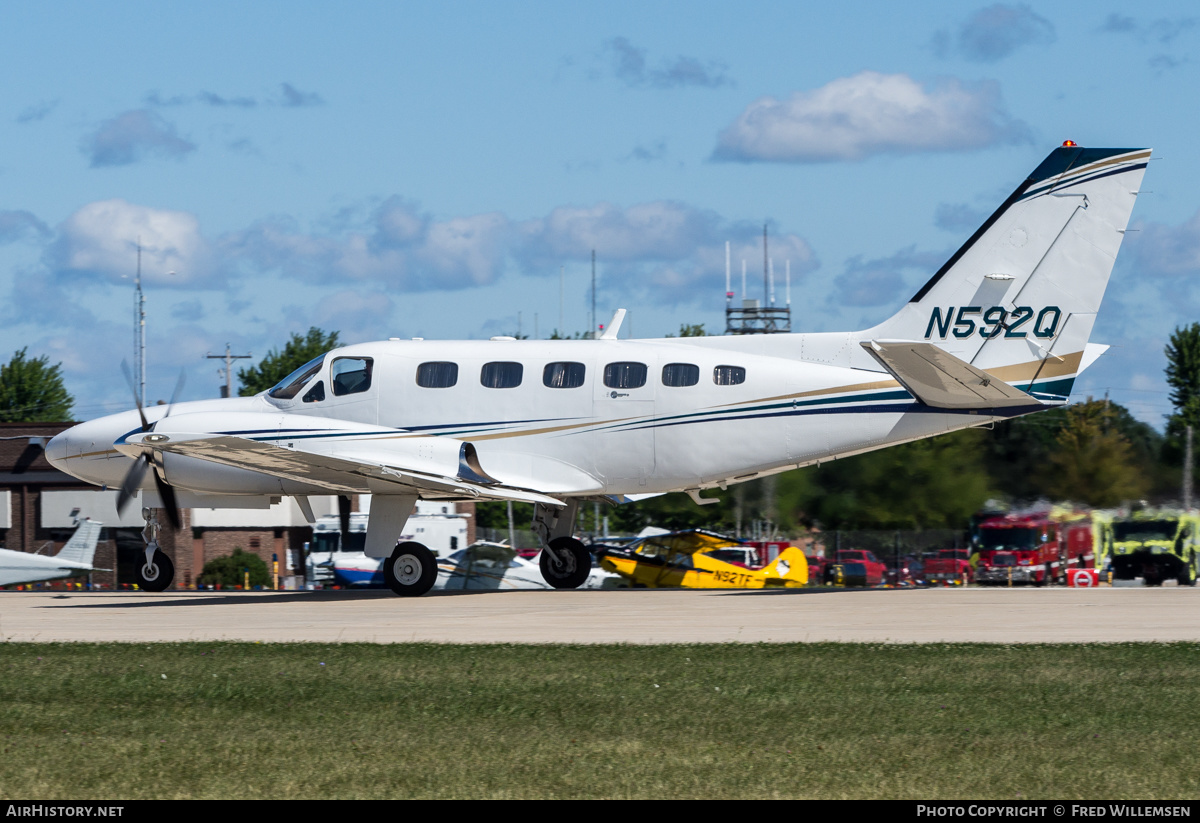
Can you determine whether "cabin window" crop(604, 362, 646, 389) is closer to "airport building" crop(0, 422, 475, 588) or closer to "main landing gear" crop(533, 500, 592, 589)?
"main landing gear" crop(533, 500, 592, 589)

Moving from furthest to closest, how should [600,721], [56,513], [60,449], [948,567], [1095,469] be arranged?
[56,513] → [948,567] → [1095,469] → [60,449] → [600,721]

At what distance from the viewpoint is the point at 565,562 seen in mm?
24969

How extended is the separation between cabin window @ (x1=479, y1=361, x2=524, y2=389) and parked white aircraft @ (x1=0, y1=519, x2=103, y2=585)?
12.0m

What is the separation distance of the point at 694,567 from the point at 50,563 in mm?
14141

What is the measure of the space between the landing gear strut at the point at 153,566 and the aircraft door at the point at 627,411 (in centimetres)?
854

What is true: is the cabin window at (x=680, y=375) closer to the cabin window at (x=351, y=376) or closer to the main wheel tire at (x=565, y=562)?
the main wheel tire at (x=565, y=562)

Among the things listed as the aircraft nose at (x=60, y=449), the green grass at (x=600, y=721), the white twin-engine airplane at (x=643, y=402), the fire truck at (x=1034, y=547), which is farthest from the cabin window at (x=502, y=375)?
the fire truck at (x=1034, y=547)

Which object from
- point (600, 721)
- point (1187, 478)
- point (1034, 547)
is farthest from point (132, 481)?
point (1034, 547)

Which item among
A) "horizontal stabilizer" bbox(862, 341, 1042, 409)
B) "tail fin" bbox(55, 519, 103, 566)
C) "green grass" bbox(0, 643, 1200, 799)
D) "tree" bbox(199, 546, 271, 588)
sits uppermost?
"horizontal stabilizer" bbox(862, 341, 1042, 409)

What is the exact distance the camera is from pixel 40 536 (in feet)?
139

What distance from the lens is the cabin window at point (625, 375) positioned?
889 inches

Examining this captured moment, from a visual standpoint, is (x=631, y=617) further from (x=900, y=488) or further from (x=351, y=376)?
(x=900, y=488)

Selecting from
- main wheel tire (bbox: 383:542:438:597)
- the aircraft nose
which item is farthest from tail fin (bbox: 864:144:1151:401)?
the aircraft nose

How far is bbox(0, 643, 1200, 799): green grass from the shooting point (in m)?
7.85
